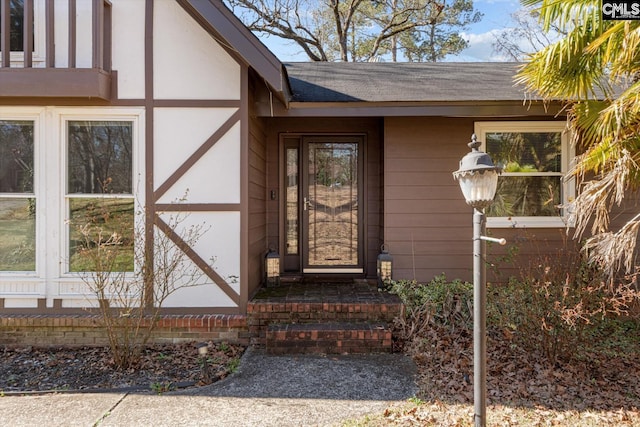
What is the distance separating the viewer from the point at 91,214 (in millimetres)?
4988

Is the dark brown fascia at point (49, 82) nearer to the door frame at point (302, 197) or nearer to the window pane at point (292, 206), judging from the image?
the door frame at point (302, 197)

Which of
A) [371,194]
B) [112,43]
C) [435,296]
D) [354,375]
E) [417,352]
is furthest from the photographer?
[371,194]

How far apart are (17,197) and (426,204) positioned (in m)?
5.00

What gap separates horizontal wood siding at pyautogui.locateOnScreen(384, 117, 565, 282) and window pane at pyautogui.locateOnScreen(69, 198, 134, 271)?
326cm

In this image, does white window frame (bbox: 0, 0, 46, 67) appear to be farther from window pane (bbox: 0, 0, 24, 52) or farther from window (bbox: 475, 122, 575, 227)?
window (bbox: 475, 122, 575, 227)

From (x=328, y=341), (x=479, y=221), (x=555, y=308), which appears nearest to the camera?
(x=479, y=221)

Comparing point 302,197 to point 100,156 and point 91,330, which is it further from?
point 91,330

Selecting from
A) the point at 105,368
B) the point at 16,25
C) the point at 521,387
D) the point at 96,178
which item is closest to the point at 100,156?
the point at 96,178

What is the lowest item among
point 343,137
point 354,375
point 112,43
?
point 354,375

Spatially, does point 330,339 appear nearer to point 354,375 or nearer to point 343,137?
point 354,375

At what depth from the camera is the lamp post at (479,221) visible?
277cm

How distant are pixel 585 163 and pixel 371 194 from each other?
2.94 meters

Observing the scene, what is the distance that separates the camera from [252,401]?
11.9 feet

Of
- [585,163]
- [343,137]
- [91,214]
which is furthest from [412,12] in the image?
[91,214]
